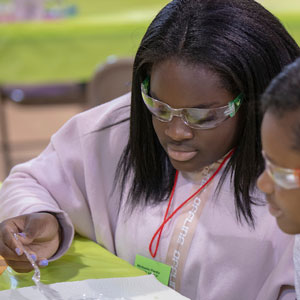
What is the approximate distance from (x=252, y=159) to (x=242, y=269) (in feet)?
0.74

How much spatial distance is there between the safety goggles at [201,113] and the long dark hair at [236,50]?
30 millimetres

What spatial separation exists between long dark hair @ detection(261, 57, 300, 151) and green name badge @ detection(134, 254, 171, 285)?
525mm

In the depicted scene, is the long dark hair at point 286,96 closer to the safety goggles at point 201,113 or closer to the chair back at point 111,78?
the safety goggles at point 201,113

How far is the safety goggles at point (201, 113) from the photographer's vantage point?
1183mm

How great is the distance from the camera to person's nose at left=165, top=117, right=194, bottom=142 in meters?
1.21

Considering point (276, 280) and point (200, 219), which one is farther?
point (200, 219)

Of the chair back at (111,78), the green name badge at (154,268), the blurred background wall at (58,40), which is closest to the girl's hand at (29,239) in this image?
the green name badge at (154,268)

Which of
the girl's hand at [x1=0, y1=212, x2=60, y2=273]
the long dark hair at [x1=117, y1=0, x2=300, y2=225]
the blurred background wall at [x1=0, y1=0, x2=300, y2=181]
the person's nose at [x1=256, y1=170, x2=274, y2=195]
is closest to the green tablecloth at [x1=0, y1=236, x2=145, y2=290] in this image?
the girl's hand at [x1=0, y1=212, x2=60, y2=273]

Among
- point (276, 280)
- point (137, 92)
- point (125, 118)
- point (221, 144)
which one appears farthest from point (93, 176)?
point (276, 280)

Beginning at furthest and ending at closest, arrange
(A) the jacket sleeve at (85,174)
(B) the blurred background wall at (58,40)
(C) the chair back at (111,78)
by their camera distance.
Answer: (B) the blurred background wall at (58,40) → (C) the chair back at (111,78) → (A) the jacket sleeve at (85,174)

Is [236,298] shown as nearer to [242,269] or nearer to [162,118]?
[242,269]

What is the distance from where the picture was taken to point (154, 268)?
4.52ft

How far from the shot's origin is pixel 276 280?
48.4 inches

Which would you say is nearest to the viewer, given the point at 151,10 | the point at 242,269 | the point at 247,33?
the point at 247,33
